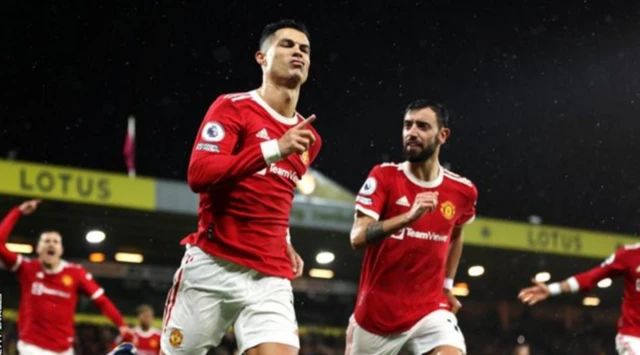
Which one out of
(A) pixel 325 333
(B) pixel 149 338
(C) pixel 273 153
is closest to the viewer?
(C) pixel 273 153

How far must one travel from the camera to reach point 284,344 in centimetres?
483

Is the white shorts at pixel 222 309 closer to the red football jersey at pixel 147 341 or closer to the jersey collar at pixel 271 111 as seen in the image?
the jersey collar at pixel 271 111

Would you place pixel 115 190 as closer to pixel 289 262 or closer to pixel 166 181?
pixel 166 181

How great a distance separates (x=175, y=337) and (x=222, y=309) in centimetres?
26

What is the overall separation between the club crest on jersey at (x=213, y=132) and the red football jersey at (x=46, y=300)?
6488mm

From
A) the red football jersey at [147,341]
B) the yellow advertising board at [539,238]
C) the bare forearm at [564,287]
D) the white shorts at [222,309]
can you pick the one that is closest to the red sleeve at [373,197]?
the white shorts at [222,309]

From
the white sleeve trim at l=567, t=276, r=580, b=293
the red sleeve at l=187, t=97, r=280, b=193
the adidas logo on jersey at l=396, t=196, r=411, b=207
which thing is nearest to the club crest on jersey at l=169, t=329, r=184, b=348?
the red sleeve at l=187, t=97, r=280, b=193

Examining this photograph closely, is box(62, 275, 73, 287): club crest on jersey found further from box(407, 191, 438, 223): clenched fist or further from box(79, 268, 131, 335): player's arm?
box(407, 191, 438, 223): clenched fist

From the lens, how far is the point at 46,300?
1094 cm

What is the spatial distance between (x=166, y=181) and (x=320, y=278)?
10.6 meters

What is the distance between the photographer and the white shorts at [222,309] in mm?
4863

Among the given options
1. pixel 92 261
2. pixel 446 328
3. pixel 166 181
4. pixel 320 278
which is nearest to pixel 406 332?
pixel 446 328

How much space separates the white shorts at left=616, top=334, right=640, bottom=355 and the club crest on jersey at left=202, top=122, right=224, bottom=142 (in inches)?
A: 207

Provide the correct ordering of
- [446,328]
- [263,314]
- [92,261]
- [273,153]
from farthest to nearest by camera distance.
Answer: [92,261] < [446,328] < [263,314] < [273,153]
